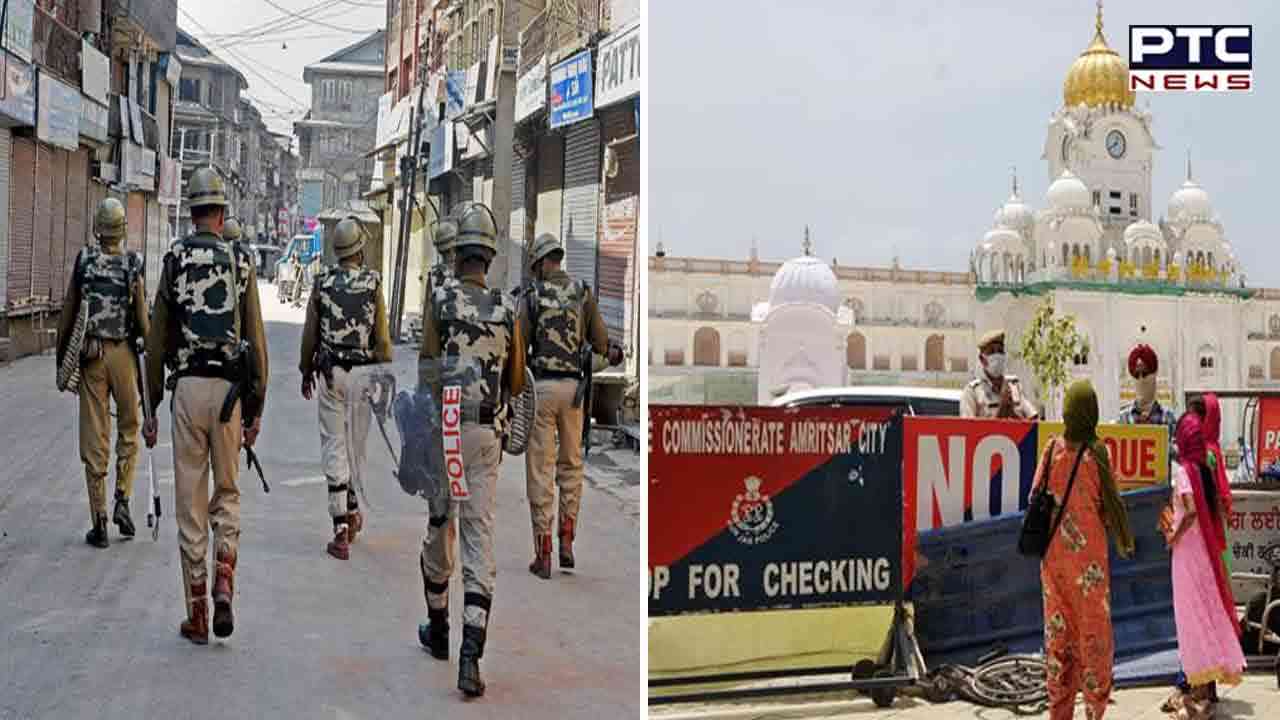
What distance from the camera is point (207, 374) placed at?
422 cm

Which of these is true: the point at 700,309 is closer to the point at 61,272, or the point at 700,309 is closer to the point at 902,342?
the point at 902,342

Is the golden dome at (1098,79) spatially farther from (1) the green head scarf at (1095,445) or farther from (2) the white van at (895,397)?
(1) the green head scarf at (1095,445)

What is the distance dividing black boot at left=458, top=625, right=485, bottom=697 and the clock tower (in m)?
61.4

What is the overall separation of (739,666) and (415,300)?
1.64 m

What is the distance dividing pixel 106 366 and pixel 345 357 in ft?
2.63

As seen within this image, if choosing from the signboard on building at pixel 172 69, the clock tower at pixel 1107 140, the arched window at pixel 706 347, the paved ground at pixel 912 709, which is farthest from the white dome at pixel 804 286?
the signboard on building at pixel 172 69

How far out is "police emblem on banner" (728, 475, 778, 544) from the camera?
16.4 ft

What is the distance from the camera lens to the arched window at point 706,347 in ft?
189

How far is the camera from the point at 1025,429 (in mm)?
5699

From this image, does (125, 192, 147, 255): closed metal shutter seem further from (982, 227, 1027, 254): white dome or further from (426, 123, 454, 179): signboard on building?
(982, 227, 1027, 254): white dome

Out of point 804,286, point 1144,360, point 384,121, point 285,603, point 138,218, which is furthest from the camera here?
point 804,286

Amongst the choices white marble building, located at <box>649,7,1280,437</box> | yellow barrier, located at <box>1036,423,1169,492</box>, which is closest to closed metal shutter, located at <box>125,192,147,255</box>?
yellow barrier, located at <box>1036,423,1169,492</box>

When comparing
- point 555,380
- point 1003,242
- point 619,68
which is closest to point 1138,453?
point 555,380

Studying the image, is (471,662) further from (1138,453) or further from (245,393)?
(1138,453)
